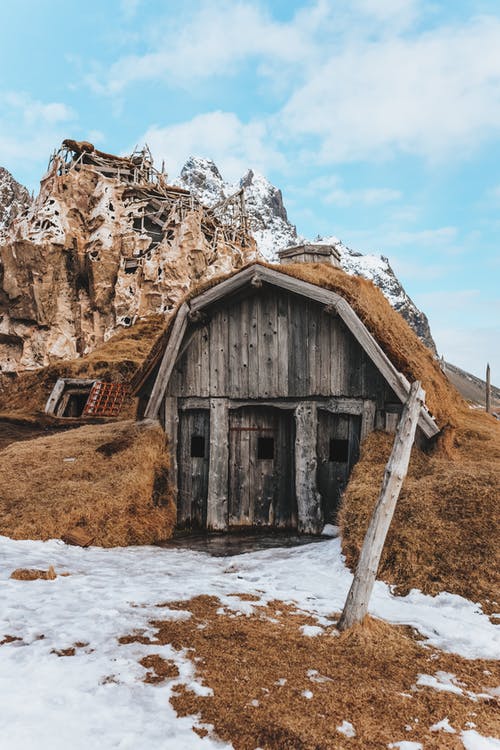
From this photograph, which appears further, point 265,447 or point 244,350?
point 265,447

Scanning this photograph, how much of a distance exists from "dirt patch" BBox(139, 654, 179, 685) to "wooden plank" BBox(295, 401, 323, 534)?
218 inches

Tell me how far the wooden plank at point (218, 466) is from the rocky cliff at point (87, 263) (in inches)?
1263

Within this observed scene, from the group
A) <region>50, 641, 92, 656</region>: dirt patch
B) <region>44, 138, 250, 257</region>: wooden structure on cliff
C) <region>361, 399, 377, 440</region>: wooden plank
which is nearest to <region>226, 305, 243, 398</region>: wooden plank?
<region>361, 399, 377, 440</region>: wooden plank

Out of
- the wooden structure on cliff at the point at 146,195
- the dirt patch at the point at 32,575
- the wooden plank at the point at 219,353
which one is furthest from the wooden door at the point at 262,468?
the wooden structure on cliff at the point at 146,195

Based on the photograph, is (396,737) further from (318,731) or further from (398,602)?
(398,602)

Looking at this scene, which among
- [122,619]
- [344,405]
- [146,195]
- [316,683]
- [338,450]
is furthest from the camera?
[146,195]

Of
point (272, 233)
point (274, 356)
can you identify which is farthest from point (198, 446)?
point (272, 233)

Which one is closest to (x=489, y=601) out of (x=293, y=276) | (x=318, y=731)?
(x=318, y=731)

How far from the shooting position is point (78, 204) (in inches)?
1747

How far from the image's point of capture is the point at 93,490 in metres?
8.70

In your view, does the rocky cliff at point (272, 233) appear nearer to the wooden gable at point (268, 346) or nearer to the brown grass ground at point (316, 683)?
the wooden gable at point (268, 346)

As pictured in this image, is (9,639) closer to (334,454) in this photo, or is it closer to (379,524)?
(379,524)

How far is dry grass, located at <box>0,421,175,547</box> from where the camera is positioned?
8.04 meters

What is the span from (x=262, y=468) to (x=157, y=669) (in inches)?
250
